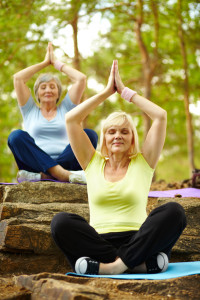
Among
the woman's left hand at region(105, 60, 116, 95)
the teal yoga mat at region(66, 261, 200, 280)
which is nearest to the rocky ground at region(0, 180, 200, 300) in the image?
the teal yoga mat at region(66, 261, 200, 280)

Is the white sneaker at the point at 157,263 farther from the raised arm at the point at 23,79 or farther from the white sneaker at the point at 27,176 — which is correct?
the raised arm at the point at 23,79

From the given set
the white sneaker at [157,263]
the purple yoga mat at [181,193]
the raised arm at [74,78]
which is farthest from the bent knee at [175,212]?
the raised arm at [74,78]

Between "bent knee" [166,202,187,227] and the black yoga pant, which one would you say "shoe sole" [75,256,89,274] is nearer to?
the black yoga pant

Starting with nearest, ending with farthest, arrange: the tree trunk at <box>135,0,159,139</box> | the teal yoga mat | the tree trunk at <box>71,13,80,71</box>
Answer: the teal yoga mat < the tree trunk at <box>71,13,80,71</box> < the tree trunk at <box>135,0,159,139</box>

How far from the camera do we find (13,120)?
12.3 m

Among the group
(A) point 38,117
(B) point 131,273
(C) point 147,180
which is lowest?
(B) point 131,273

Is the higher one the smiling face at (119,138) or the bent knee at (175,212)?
the smiling face at (119,138)

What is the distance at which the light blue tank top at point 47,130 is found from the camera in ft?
14.4

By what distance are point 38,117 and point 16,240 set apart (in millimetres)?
1693

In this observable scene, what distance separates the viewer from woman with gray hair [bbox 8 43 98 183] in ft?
13.7

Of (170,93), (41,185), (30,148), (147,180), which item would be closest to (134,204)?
(147,180)

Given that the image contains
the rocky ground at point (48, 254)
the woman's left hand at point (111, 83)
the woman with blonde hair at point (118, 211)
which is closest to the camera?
the rocky ground at point (48, 254)

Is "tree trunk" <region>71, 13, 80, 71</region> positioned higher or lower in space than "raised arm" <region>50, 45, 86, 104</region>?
higher

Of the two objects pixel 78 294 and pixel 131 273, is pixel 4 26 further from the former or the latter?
pixel 78 294
